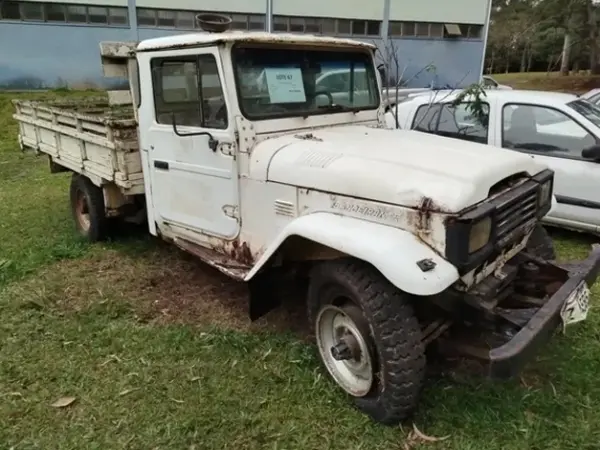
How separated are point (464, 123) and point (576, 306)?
3.49 meters

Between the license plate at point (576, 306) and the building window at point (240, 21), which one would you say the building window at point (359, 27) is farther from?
the license plate at point (576, 306)

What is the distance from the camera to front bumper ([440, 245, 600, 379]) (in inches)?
93.3

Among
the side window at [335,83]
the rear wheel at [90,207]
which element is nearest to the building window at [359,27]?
the rear wheel at [90,207]

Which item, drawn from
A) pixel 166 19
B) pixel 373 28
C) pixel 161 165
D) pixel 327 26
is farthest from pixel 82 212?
pixel 373 28

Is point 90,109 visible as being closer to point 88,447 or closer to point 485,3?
point 88,447

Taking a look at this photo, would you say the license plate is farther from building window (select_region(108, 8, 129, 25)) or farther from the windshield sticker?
building window (select_region(108, 8, 129, 25))

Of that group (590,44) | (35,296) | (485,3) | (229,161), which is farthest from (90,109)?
(590,44)

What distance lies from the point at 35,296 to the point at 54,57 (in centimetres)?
1823

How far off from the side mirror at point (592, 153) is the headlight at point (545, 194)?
2.07 metres

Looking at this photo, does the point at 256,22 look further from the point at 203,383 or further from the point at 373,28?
the point at 203,383

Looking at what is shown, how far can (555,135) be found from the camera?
539cm

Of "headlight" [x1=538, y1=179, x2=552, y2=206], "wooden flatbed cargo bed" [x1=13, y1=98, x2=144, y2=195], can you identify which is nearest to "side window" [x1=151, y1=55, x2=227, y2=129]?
"wooden flatbed cargo bed" [x1=13, y1=98, x2=144, y2=195]

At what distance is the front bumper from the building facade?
13794mm

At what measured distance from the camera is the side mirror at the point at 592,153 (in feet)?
16.4
